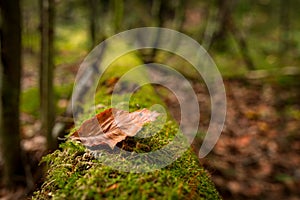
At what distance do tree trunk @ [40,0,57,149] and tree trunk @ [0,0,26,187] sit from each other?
24 cm

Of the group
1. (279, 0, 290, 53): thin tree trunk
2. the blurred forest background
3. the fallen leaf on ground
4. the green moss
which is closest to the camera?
the green moss

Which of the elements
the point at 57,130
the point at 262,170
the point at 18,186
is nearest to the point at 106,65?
the point at 57,130

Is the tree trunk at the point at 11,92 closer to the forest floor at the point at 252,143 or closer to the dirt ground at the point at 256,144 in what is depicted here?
the forest floor at the point at 252,143

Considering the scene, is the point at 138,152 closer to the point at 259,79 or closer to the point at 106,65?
the point at 106,65

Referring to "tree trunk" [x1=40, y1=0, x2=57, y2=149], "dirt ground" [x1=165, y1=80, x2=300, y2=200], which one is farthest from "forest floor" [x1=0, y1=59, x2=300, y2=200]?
"tree trunk" [x1=40, y1=0, x2=57, y2=149]

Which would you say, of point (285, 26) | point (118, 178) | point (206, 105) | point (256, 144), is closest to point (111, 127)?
point (118, 178)

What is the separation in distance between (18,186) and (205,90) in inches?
167

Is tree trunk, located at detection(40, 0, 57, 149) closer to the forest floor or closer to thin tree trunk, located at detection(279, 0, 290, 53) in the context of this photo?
the forest floor

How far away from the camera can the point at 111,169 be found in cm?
119

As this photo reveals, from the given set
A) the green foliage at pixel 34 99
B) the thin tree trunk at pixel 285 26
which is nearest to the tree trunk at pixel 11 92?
the green foliage at pixel 34 99

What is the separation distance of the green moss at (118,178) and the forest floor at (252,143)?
4.27ft

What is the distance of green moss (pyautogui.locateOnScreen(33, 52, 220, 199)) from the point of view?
1060 millimetres

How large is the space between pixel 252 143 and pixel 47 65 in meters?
3.27

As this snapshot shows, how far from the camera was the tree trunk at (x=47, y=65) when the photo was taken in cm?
296
